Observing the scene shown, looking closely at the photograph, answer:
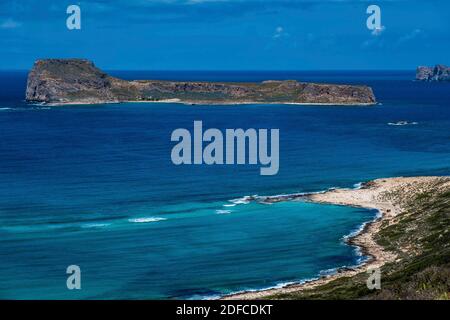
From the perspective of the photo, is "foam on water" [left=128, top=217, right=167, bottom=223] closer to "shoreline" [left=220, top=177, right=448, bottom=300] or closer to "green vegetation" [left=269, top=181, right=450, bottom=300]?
"shoreline" [left=220, top=177, right=448, bottom=300]

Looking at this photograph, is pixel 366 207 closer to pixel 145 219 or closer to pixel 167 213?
pixel 167 213

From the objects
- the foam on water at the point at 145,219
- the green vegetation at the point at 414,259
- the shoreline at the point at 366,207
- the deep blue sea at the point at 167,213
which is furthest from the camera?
the foam on water at the point at 145,219

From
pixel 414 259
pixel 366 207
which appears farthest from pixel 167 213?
pixel 414 259

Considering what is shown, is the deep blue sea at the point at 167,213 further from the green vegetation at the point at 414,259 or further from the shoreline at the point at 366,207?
the green vegetation at the point at 414,259

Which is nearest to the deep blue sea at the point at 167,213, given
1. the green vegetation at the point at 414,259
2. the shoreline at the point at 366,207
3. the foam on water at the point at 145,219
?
the foam on water at the point at 145,219

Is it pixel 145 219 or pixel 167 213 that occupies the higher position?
pixel 167 213
